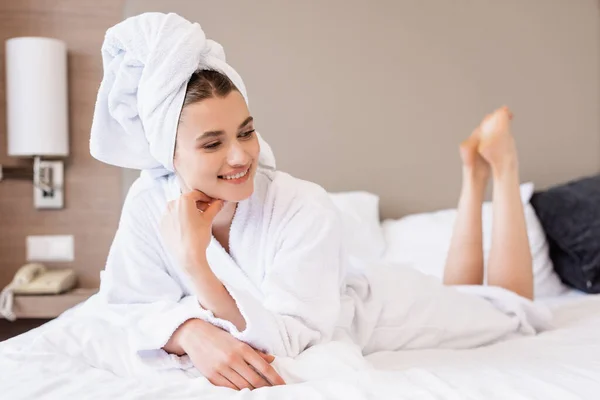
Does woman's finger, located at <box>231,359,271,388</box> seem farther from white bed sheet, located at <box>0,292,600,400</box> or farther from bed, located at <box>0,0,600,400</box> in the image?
bed, located at <box>0,0,600,400</box>

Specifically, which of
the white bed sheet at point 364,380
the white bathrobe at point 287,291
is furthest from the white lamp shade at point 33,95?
the white bed sheet at point 364,380

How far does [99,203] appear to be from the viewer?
7.97 ft

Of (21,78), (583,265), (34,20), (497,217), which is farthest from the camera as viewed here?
(34,20)

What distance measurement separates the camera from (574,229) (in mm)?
2037

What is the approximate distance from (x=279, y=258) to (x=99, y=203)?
1.44 meters

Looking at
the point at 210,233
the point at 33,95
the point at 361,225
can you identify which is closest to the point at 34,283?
Result: the point at 33,95

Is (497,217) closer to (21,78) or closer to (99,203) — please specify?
→ (99,203)

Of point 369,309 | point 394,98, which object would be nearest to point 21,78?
point 394,98

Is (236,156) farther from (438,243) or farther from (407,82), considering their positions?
(407,82)

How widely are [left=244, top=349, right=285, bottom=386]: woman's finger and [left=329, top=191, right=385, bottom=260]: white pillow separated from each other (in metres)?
1.13

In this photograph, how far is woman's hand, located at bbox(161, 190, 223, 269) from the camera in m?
1.12

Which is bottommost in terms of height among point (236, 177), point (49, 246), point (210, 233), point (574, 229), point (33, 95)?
point (49, 246)

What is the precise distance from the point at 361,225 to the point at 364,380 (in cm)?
129

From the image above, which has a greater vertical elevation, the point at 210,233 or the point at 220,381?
the point at 210,233
